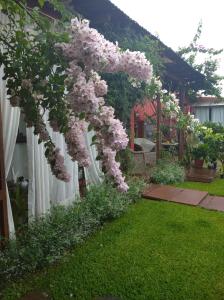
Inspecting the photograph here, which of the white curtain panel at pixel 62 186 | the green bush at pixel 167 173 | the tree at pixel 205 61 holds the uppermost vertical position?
the tree at pixel 205 61

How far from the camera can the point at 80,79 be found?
5.69ft

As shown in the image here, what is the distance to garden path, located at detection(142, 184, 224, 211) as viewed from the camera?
18.6 ft

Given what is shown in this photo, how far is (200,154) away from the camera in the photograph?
855cm

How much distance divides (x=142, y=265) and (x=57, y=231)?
1.10m

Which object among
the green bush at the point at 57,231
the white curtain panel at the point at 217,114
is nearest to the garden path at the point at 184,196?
the green bush at the point at 57,231

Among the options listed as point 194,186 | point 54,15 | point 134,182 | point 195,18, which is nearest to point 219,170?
point 194,186

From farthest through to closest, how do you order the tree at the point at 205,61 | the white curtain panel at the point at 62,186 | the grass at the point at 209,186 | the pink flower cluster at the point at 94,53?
1. the tree at the point at 205,61
2. the grass at the point at 209,186
3. the white curtain panel at the point at 62,186
4. the pink flower cluster at the point at 94,53

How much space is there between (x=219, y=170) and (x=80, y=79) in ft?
25.8

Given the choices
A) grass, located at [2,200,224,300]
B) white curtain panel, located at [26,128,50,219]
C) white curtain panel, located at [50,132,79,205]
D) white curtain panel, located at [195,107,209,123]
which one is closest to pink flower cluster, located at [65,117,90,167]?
grass, located at [2,200,224,300]

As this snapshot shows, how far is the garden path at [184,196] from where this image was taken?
5.67m

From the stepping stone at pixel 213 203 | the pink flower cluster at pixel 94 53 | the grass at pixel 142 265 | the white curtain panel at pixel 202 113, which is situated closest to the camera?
the pink flower cluster at pixel 94 53

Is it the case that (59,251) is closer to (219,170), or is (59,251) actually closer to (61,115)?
(61,115)

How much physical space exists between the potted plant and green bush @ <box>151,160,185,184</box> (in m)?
0.84

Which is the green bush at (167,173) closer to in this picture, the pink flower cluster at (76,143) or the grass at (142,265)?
the grass at (142,265)
